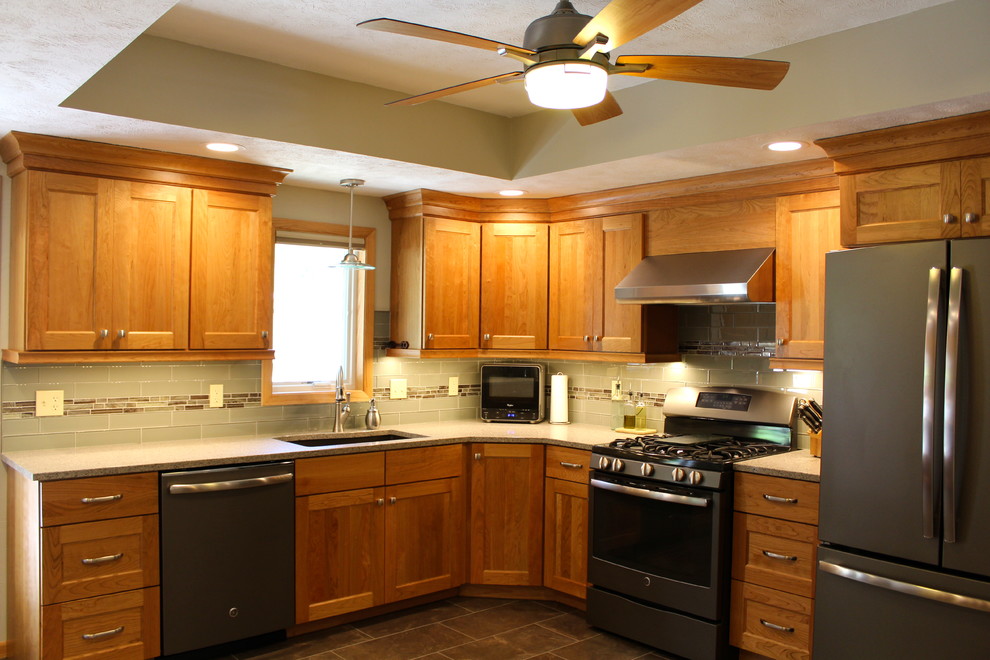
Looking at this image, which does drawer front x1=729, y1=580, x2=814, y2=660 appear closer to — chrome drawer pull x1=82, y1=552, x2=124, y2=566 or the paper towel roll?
the paper towel roll

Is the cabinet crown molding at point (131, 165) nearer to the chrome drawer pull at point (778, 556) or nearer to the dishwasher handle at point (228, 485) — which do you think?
Result: the dishwasher handle at point (228, 485)

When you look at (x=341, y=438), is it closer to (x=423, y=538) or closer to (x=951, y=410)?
(x=423, y=538)

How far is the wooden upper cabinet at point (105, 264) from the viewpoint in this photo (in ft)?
10.5

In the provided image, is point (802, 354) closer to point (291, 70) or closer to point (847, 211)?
point (847, 211)

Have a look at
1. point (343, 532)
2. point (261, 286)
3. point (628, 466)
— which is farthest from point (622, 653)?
point (261, 286)

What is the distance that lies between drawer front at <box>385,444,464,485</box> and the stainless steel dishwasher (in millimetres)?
544

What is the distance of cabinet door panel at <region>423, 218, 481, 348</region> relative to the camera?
440 centimetres

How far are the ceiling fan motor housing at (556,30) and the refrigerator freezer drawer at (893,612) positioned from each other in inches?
84.6

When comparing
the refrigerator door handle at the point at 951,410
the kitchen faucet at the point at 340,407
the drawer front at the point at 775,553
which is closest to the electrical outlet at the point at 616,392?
the drawer front at the point at 775,553

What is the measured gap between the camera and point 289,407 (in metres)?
4.20

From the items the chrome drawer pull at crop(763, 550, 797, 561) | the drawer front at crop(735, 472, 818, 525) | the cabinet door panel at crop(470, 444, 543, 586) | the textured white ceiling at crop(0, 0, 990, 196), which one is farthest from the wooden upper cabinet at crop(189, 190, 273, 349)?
the chrome drawer pull at crop(763, 550, 797, 561)

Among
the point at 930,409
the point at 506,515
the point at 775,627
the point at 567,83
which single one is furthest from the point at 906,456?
the point at 506,515

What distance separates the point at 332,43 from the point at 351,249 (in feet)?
4.31

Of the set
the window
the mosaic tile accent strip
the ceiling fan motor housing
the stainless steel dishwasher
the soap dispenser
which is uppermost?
the ceiling fan motor housing
